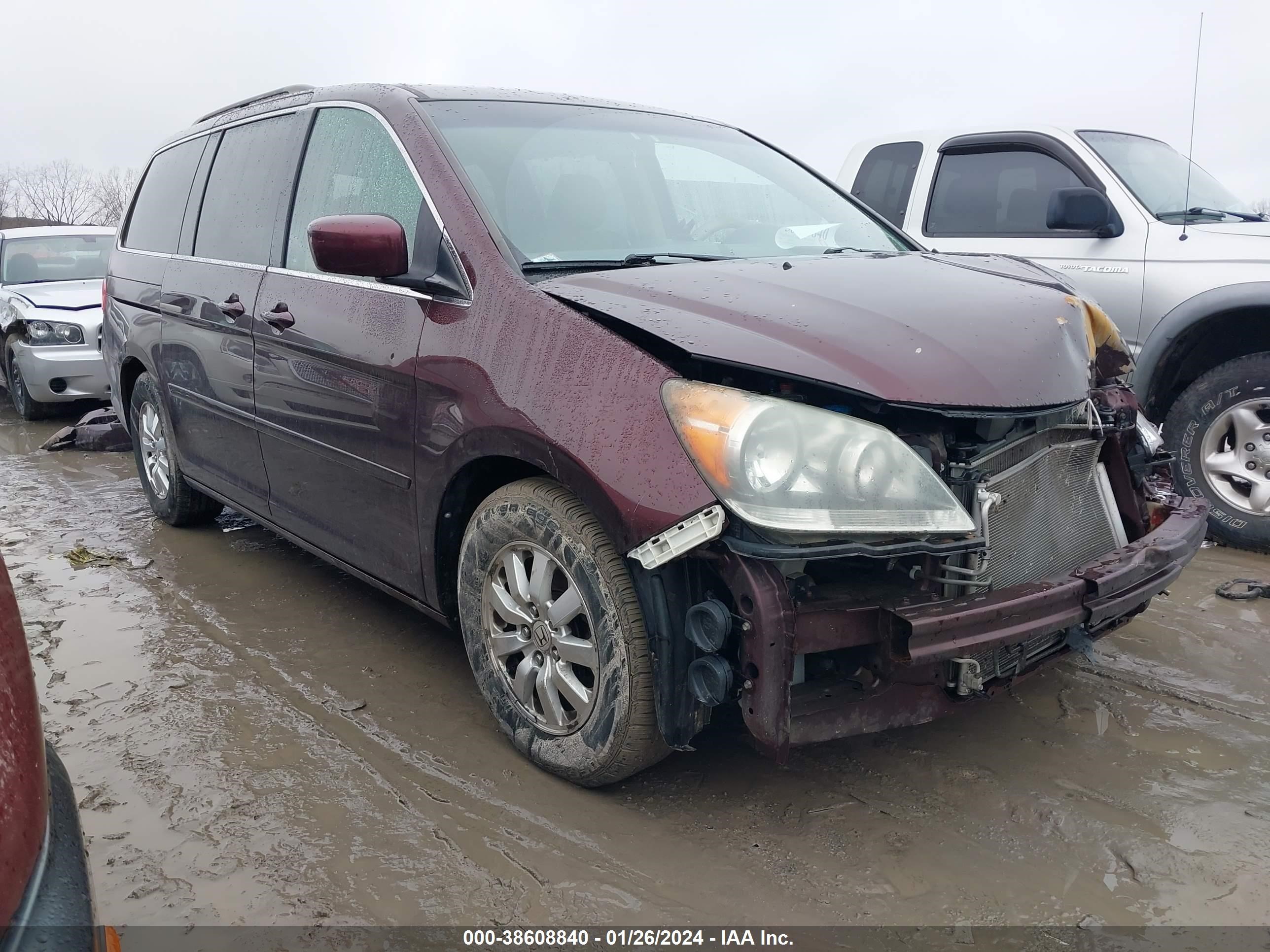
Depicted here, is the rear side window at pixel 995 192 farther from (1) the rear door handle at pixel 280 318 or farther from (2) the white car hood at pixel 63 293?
(2) the white car hood at pixel 63 293

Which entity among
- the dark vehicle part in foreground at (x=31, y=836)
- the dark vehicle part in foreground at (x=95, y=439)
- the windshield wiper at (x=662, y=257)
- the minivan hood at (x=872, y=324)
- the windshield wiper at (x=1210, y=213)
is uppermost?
the windshield wiper at (x=662, y=257)

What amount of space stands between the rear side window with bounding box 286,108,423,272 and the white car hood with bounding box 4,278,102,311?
6.17m

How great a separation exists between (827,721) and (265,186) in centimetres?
285

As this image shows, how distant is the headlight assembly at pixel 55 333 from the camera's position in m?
8.24

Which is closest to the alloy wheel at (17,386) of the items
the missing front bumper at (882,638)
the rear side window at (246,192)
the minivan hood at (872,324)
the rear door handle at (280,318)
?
the rear side window at (246,192)

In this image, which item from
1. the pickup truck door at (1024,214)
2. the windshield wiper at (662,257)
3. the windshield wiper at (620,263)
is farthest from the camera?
the pickup truck door at (1024,214)

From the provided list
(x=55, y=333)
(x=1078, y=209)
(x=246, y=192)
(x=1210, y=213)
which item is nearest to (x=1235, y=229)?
(x=1210, y=213)

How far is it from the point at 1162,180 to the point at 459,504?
168 inches

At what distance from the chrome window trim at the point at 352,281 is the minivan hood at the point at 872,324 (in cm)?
47

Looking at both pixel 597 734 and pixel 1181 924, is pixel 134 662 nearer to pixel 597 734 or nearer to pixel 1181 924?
pixel 597 734

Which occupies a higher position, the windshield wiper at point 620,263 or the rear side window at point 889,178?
the rear side window at point 889,178

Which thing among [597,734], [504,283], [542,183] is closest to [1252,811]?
[597,734]

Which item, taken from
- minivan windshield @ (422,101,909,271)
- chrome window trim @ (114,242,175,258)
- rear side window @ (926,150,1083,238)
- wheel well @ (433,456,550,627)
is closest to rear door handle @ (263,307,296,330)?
minivan windshield @ (422,101,909,271)

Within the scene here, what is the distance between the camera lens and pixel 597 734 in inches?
93.4
